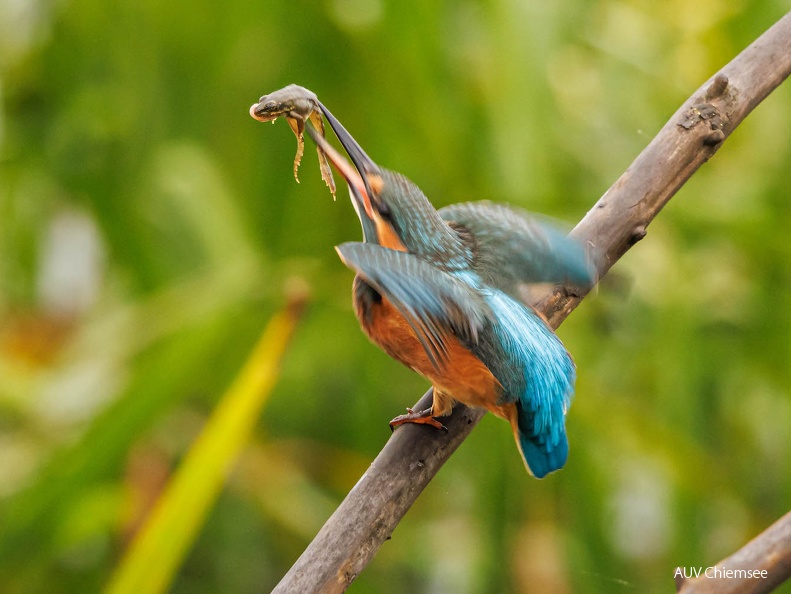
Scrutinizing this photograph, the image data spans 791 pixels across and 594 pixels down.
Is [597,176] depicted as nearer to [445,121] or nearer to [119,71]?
[445,121]

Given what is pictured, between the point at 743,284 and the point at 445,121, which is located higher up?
the point at 445,121

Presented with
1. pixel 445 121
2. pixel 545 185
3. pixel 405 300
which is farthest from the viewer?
pixel 445 121

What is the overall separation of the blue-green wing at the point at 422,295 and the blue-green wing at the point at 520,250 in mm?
105

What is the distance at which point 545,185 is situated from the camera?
175 centimetres

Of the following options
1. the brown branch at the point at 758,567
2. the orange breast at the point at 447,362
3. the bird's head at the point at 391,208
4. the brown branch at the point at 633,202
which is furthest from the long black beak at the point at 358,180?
the brown branch at the point at 758,567

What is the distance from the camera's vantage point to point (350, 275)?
5.76 feet

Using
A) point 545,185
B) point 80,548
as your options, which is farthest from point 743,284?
point 80,548

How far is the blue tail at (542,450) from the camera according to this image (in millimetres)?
979

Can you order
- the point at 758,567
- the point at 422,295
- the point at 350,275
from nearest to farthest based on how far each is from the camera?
the point at 758,567 → the point at 422,295 → the point at 350,275

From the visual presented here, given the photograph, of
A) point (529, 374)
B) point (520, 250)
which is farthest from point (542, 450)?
point (520, 250)

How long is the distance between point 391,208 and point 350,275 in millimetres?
742

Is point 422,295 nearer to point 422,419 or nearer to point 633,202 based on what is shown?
point 422,419

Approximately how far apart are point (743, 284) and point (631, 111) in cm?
41

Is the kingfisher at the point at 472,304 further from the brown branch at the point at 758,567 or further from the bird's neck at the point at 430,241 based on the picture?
the brown branch at the point at 758,567
